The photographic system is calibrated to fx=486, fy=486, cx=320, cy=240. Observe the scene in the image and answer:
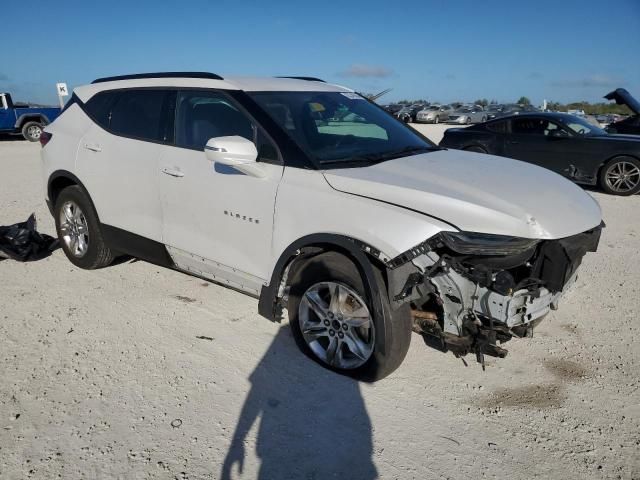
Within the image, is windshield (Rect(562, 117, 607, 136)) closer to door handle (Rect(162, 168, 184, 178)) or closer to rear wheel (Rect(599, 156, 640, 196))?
rear wheel (Rect(599, 156, 640, 196))

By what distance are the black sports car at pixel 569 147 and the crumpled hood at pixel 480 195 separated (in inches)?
264

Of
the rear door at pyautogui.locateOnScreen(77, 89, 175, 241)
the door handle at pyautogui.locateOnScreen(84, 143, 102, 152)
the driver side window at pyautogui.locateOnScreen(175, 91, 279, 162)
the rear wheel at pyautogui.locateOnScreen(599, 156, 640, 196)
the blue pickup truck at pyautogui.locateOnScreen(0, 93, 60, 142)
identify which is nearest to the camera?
the driver side window at pyautogui.locateOnScreen(175, 91, 279, 162)

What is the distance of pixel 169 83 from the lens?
3.96m

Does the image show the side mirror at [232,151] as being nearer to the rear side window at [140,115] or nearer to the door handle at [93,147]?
the rear side window at [140,115]

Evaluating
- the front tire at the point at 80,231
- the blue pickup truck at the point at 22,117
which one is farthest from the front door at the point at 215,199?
the blue pickup truck at the point at 22,117

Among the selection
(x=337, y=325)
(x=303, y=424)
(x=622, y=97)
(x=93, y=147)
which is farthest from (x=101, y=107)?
(x=622, y=97)

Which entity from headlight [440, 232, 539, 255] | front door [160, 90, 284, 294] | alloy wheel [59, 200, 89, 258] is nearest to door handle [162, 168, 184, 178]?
front door [160, 90, 284, 294]

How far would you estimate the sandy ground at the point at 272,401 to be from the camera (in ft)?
8.10

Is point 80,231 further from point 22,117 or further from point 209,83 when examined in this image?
point 22,117

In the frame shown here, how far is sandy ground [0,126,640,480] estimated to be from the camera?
247 centimetres

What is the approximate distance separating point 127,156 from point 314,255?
77.4 inches

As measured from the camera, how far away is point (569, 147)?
925cm

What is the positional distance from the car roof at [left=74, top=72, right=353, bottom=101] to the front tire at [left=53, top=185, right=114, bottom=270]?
3.22 ft

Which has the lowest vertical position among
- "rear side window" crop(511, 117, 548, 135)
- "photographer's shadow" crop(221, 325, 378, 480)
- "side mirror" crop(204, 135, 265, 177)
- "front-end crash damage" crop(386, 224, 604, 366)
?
"photographer's shadow" crop(221, 325, 378, 480)
